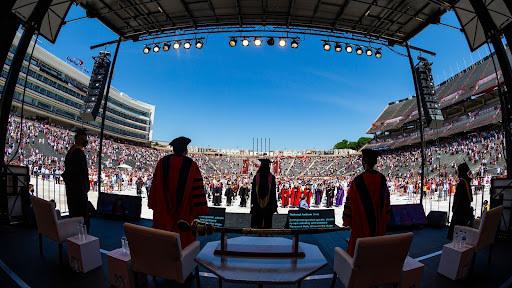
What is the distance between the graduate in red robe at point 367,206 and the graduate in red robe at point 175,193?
1.77 m

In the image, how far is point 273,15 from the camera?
8594 mm

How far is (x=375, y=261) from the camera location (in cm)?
279

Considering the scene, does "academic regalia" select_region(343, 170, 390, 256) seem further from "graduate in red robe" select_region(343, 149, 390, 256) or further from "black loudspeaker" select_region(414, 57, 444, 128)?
"black loudspeaker" select_region(414, 57, 444, 128)

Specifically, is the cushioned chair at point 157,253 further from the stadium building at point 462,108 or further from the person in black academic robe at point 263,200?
the stadium building at point 462,108

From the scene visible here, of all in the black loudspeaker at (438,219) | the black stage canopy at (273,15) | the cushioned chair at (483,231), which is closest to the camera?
the cushioned chair at (483,231)

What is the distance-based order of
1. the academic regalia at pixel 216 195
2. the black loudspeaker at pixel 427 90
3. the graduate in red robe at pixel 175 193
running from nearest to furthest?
1. the graduate in red robe at pixel 175 193
2. the black loudspeaker at pixel 427 90
3. the academic regalia at pixel 216 195

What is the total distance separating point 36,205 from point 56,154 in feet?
118

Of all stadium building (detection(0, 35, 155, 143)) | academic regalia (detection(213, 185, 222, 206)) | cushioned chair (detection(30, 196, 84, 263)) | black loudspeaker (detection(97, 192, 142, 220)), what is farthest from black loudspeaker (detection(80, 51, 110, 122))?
stadium building (detection(0, 35, 155, 143))

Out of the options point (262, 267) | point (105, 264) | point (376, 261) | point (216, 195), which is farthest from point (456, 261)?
point (216, 195)

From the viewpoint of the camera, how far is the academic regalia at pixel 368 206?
3.56 metres

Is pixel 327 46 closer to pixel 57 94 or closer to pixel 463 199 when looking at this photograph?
pixel 463 199

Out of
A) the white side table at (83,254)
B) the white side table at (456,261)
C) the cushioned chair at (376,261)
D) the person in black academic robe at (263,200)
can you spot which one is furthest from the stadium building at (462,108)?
the white side table at (83,254)

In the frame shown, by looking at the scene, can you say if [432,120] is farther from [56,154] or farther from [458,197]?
[56,154]

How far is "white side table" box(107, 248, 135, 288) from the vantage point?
343cm
